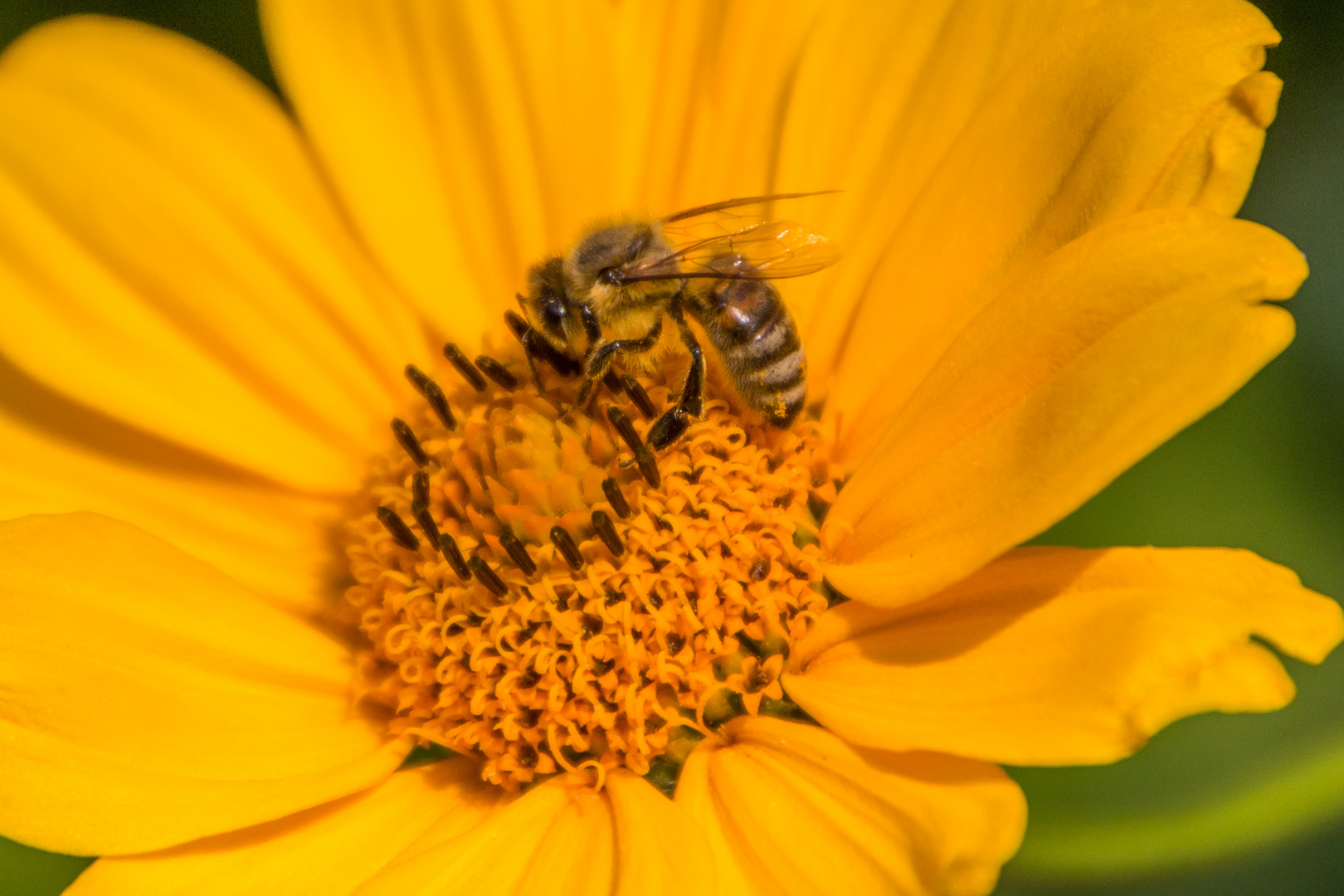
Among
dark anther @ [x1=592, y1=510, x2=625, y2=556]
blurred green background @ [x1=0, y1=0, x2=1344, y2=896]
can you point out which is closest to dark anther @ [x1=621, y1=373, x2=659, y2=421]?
dark anther @ [x1=592, y1=510, x2=625, y2=556]

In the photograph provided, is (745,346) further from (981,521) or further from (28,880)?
(28,880)

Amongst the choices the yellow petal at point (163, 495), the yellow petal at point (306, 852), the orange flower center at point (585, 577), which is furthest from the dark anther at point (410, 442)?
the yellow petal at point (306, 852)

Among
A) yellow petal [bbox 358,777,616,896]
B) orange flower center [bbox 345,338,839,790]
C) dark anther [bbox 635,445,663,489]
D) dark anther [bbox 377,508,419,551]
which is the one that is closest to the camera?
yellow petal [bbox 358,777,616,896]

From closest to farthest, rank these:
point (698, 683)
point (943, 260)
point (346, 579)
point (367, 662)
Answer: point (698, 683)
point (943, 260)
point (367, 662)
point (346, 579)

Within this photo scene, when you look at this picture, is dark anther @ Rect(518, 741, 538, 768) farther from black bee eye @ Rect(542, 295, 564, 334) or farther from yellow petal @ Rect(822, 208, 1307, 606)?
black bee eye @ Rect(542, 295, 564, 334)

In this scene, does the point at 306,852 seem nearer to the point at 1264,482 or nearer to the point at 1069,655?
the point at 1069,655

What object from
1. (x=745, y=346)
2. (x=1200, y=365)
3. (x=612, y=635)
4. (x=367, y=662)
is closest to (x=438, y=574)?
(x=367, y=662)

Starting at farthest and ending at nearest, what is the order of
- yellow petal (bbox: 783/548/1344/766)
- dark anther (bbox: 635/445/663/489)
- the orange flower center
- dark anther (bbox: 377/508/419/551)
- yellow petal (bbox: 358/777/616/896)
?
dark anther (bbox: 377/508/419/551), dark anther (bbox: 635/445/663/489), the orange flower center, yellow petal (bbox: 358/777/616/896), yellow petal (bbox: 783/548/1344/766)
